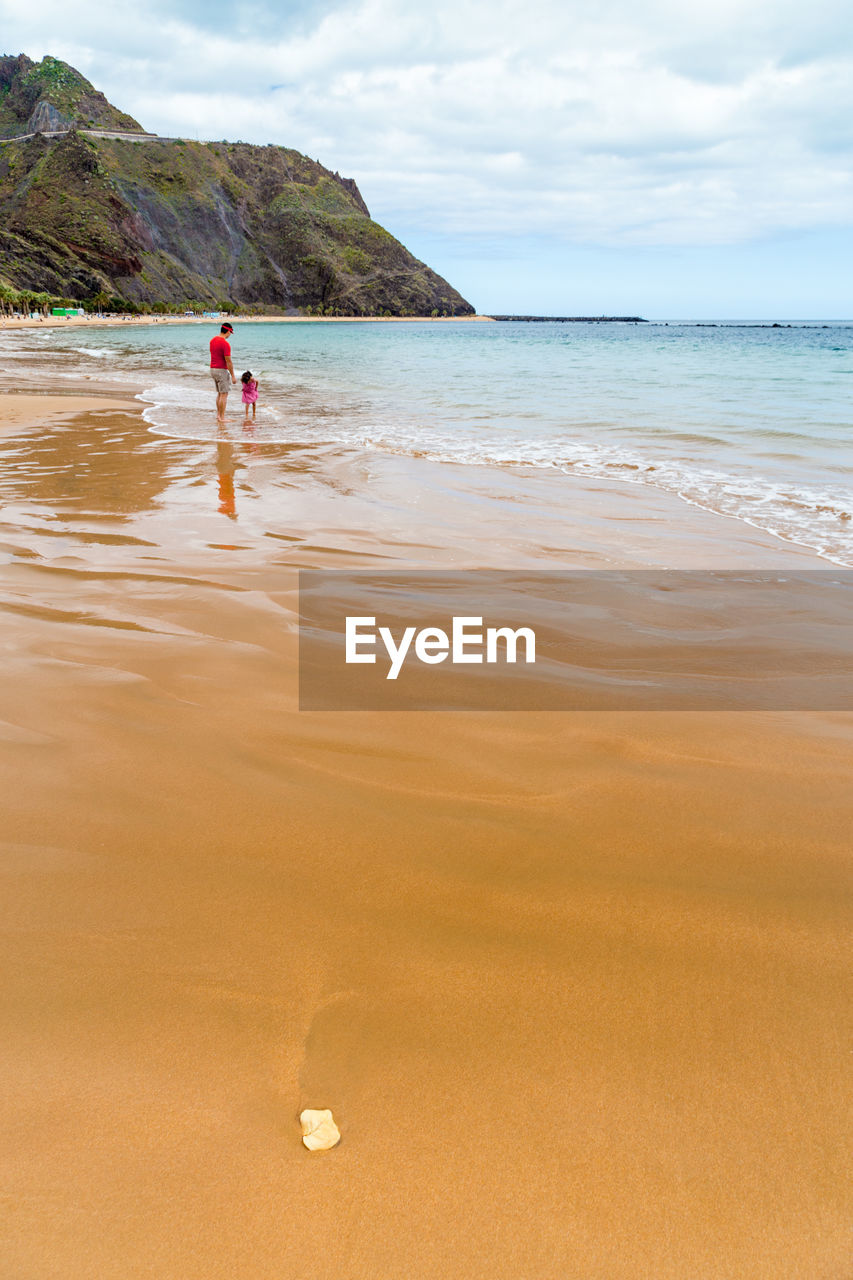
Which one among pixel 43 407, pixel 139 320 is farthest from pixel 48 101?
pixel 43 407

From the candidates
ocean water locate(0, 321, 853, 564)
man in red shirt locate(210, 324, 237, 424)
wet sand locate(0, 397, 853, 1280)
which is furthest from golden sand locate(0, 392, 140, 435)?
wet sand locate(0, 397, 853, 1280)

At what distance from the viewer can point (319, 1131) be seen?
1398 mm

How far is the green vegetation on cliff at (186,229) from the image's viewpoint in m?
108

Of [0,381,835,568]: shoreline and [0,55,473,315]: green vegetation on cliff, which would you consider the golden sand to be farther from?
[0,55,473,315]: green vegetation on cliff

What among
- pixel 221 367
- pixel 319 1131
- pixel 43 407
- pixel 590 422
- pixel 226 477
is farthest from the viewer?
pixel 221 367

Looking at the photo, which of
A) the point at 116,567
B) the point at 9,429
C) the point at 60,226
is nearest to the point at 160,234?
the point at 60,226

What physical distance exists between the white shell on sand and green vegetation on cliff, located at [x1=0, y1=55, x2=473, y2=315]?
109 metres

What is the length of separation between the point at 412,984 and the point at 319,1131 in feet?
1.31

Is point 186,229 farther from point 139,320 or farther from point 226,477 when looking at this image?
point 226,477

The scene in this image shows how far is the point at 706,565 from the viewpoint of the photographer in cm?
548

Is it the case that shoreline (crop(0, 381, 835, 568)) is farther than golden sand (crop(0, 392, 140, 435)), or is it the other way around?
golden sand (crop(0, 392, 140, 435))

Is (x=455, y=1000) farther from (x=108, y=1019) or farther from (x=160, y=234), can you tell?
(x=160, y=234)

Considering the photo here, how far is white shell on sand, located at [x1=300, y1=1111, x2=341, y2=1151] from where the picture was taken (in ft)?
4.52

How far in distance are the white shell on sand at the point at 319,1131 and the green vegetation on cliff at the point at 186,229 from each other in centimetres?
10897
